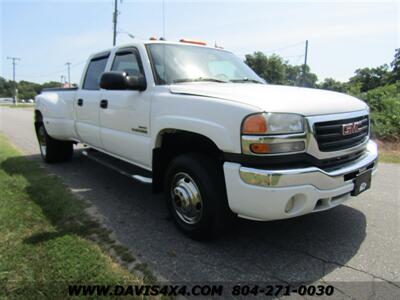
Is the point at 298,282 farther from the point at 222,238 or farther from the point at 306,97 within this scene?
the point at 306,97

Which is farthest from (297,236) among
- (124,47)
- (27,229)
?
(124,47)

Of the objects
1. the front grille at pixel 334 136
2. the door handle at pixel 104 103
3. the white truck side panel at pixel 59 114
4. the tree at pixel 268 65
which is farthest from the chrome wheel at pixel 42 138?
the tree at pixel 268 65

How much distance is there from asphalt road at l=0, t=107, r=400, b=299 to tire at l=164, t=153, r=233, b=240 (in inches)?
7.0

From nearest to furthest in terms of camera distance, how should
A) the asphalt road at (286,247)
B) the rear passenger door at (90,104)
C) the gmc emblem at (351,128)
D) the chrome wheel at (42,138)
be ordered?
the asphalt road at (286,247)
the gmc emblem at (351,128)
the rear passenger door at (90,104)
the chrome wheel at (42,138)

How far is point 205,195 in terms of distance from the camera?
10.1 ft

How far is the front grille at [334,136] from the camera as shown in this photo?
9.36 ft

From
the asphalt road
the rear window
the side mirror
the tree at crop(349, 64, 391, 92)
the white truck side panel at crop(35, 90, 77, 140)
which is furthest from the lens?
the tree at crop(349, 64, 391, 92)

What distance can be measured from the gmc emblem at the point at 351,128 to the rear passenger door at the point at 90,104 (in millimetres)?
3182

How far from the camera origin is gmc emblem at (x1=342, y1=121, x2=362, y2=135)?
10.1ft

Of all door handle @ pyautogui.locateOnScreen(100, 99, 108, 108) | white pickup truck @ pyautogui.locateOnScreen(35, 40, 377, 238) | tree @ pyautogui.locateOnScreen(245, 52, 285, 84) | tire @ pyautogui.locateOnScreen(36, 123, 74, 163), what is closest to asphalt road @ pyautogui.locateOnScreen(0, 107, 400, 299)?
white pickup truck @ pyautogui.locateOnScreen(35, 40, 377, 238)

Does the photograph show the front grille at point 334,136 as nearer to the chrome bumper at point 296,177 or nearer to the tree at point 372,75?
the chrome bumper at point 296,177

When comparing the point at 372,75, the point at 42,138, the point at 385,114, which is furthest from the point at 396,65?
the point at 42,138

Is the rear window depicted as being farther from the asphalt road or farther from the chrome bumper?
the chrome bumper

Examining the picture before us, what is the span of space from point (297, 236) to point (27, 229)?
271cm
